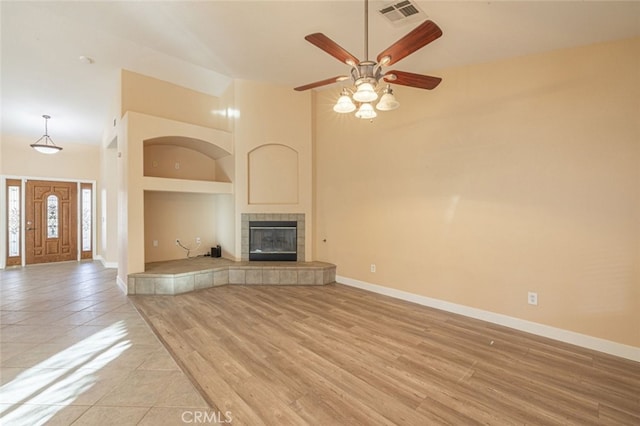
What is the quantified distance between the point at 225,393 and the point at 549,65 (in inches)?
175

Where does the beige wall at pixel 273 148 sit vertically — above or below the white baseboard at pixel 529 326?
above

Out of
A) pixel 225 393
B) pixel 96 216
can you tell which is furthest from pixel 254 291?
pixel 96 216

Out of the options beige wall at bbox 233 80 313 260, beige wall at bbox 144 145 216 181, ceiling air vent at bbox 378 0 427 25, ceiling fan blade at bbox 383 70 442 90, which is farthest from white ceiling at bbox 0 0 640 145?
beige wall at bbox 144 145 216 181

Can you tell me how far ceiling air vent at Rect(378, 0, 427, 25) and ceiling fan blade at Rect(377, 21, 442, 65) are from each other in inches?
23.9

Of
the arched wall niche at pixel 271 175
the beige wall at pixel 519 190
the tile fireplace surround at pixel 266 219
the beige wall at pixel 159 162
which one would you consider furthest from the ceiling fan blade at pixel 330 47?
the beige wall at pixel 159 162

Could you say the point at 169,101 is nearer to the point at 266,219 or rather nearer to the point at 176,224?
the point at 176,224

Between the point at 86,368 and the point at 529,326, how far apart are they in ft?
14.6

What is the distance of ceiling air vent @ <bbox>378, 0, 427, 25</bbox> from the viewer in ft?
8.13

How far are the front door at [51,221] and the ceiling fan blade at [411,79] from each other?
350 inches

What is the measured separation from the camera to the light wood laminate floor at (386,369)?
6.16ft

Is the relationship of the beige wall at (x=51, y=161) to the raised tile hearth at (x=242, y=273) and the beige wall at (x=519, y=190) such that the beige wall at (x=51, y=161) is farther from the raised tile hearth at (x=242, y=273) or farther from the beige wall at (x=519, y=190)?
the beige wall at (x=519, y=190)

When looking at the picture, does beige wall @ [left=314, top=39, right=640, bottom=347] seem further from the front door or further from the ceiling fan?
the front door

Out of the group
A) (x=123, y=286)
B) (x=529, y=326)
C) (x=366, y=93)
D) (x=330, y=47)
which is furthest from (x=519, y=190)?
(x=123, y=286)

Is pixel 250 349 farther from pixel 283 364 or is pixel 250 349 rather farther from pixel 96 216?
pixel 96 216
